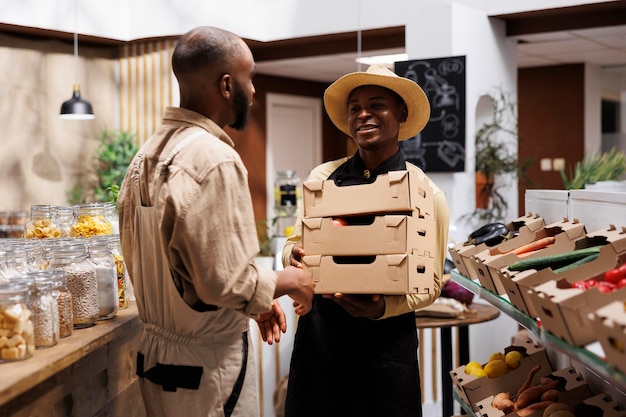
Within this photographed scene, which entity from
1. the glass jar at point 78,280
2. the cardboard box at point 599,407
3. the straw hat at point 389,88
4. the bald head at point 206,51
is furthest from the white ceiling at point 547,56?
the glass jar at point 78,280

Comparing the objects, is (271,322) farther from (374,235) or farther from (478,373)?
(478,373)

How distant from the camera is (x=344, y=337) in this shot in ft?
8.20

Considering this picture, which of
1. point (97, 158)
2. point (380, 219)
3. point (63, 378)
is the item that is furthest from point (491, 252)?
point (97, 158)

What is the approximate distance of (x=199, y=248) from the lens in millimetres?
1758

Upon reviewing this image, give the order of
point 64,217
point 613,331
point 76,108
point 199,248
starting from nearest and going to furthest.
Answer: point 613,331
point 199,248
point 64,217
point 76,108

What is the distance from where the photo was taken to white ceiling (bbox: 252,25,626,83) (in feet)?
23.2

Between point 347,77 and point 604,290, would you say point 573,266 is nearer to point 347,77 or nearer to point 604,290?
point 604,290

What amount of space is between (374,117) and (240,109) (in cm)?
70

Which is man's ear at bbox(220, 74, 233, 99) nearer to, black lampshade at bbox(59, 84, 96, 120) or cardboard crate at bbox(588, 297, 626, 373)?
cardboard crate at bbox(588, 297, 626, 373)

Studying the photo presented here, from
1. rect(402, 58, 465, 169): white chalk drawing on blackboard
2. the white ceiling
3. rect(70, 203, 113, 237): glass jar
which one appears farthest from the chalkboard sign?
rect(70, 203, 113, 237): glass jar

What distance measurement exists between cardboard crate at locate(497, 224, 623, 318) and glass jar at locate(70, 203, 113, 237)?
55.4 inches

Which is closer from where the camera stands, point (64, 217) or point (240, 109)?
point (240, 109)

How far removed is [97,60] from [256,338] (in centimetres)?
465

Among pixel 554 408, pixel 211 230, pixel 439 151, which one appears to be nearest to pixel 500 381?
pixel 554 408
